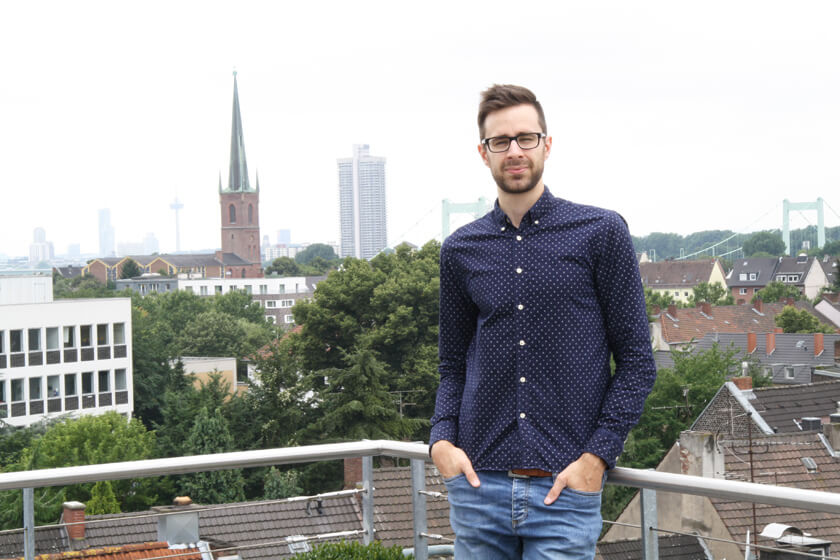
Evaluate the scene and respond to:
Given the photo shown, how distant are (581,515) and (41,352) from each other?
43088 millimetres

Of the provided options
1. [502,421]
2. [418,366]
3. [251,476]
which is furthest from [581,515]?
[418,366]

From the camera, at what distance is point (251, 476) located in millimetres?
30609

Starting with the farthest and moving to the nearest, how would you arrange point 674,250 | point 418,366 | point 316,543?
1. point 674,250
2. point 418,366
3. point 316,543

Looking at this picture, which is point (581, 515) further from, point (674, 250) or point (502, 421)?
point (674, 250)

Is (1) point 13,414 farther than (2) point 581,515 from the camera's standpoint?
Yes

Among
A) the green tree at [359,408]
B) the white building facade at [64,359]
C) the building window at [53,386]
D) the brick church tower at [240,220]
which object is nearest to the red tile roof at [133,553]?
the green tree at [359,408]

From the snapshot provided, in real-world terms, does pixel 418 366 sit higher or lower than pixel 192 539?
lower

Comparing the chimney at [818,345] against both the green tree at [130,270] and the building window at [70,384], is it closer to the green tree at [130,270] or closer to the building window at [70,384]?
the building window at [70,384]

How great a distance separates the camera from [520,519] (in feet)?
7.99

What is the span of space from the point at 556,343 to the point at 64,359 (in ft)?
142

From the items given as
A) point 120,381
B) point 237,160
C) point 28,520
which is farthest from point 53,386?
point 237,160

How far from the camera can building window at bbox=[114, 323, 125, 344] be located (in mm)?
44844

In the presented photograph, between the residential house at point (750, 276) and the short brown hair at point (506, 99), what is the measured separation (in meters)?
109

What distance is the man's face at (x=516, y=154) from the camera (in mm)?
2504
